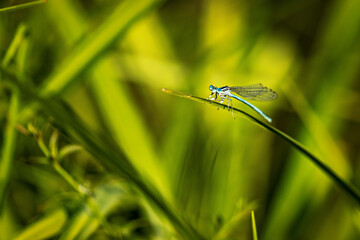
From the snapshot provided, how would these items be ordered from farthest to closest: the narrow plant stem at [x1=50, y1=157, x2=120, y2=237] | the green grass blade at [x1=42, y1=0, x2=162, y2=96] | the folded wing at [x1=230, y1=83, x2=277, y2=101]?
the folded wing at [x1=230, y1=83, x2=277, y2=101] → the green grass blade at [x1=42, y1=0, x2=162, y2=96] → the narrow plant stem at [x1=50, y1=157, x2=120, y2=237]

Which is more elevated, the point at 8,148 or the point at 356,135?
the point at 356,135

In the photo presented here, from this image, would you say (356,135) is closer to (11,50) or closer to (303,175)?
(303,175)

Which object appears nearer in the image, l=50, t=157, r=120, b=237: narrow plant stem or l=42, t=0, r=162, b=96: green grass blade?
l=50, t=157, r=120, b=237: narrow plant stem

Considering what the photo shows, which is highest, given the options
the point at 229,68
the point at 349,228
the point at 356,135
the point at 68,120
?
the point at 229,68

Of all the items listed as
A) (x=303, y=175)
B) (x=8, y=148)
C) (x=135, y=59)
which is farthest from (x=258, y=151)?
(x=8, y=148)

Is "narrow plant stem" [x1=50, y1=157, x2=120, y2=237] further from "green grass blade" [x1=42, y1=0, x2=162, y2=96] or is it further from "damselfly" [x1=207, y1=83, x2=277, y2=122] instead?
"damselfly" [x1=207, y1=83, x2=277, y2=122]

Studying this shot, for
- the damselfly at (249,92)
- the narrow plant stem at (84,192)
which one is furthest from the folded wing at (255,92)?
the narrow plant stem at (84,192)

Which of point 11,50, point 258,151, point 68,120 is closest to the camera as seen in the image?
point 68,120

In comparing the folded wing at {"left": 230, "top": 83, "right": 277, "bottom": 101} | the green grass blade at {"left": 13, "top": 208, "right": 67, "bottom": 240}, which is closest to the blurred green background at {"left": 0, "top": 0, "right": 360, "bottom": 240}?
the green grass blade at {"left": 13, "top": 208, "right": 67, "bottom": 240}

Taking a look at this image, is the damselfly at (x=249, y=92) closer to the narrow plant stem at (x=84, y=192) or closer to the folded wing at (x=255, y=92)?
the folded wing at (x=255, y=92)
